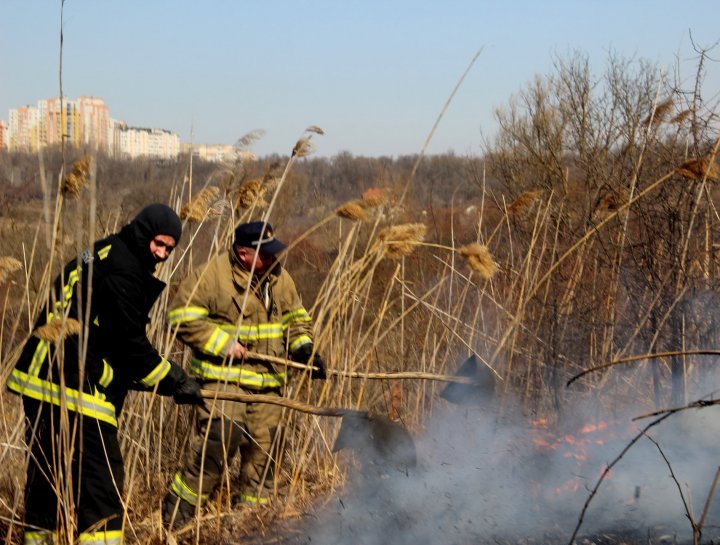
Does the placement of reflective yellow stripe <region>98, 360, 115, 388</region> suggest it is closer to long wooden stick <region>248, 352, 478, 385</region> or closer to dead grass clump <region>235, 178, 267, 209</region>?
long wooden stick <region>248, 352, 478, 385</region>

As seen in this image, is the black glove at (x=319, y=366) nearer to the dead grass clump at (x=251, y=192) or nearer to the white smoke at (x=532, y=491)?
the white smoke at (x=532, y=491)

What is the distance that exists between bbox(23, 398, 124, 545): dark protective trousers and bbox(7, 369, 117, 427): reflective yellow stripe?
34 mm

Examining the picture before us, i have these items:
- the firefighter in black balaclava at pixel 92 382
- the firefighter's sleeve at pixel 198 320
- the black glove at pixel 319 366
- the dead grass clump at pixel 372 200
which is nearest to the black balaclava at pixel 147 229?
the firefighter in black balaclava at pixel 92 382

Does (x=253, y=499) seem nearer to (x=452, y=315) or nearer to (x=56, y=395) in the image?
(x=56, y=395)

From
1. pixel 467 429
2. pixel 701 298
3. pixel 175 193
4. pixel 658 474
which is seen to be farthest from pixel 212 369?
pixel 701 298

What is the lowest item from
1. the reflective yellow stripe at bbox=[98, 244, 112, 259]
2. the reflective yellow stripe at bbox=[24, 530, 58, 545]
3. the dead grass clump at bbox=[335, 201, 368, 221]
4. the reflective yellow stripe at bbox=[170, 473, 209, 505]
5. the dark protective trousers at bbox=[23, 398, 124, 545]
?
the reflective yellow stripe at bbox=[170, 473, 209, 505]

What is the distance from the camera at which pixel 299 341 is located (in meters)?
4.90

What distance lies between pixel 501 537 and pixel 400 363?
2.19 metres

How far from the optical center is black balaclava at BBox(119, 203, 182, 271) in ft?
12.6

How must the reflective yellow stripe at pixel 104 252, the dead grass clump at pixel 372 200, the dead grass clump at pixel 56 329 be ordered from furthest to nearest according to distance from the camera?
the dead grass clump at pixel 372 200
the reflective yellow stripe at pixel 104 252
the dead grass clump at pixel 56 329

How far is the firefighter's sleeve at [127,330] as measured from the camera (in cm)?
374

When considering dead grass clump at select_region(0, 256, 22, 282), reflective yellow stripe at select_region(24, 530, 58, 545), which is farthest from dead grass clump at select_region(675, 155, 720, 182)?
reflective yellow stripe at select_region(24, 530, 58, 545)

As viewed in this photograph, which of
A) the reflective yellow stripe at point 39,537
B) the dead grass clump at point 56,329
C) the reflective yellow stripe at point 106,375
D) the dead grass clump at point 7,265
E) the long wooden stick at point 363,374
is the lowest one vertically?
the reflective yellow stripe at point 39,537

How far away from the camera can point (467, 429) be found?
5449 mm
